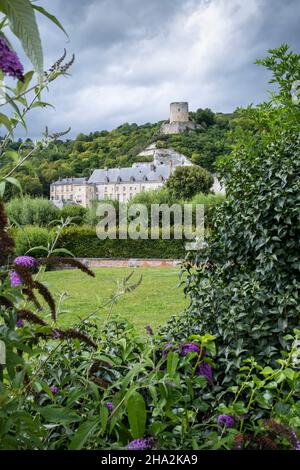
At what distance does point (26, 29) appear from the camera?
636 mm

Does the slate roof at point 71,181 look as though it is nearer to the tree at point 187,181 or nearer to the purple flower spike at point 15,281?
the tree at point 187,181

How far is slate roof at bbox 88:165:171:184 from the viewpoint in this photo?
157 ft

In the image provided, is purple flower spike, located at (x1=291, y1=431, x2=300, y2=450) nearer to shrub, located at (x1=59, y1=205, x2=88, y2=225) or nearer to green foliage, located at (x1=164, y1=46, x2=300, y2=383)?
green foliage, located at (x1=164, y1=46, x2=300, y2=383)

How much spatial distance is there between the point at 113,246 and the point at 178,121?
196 feet

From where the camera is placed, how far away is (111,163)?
5269 centimetres

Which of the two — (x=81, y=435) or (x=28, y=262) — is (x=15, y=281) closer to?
(x=28, y=262)

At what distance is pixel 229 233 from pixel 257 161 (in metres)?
0.48

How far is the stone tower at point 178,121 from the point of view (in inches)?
2788

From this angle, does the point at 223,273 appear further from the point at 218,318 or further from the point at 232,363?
the point at 232,363

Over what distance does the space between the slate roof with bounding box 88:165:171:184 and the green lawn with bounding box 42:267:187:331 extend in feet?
120

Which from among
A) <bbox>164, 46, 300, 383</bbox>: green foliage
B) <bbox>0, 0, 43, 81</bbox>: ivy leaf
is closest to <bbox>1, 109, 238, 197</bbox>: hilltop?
<bbox>164, 46, 300, 383</bbox>: green foliage

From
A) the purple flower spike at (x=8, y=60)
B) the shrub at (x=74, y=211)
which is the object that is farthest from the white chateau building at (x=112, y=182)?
the purple flower spike at (x=8, y=60)

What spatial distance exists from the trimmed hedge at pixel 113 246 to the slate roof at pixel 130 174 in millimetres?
31884
